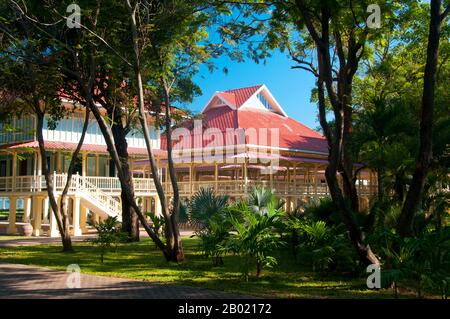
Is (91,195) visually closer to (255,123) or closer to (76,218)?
(76,218)

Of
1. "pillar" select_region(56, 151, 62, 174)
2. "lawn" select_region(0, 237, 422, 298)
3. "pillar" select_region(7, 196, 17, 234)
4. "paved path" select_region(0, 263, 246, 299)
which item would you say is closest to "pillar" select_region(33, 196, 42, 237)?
"pillar" select_region(7, 196, 17, 234)

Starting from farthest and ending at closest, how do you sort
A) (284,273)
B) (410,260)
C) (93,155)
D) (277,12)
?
(93,155) < (284,273) < (277,12) < (410,260)

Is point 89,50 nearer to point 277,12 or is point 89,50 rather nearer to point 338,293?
point 277,12

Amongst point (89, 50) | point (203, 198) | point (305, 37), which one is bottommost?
point (203, 198)

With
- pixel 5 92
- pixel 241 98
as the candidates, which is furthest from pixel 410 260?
pixel 241 98

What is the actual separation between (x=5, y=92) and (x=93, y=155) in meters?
13.7

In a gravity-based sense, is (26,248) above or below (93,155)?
below

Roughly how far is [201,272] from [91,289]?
3299mm

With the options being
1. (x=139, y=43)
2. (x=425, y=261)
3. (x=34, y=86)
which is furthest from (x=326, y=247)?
(x=34, y=86)

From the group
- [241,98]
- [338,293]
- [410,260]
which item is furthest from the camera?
[241,98]

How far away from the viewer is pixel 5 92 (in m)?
18.0

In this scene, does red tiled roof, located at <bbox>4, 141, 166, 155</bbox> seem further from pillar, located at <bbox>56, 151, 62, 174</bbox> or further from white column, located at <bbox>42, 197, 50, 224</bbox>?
white column, located at <bbox>42, 197, 50, 224</bbox>

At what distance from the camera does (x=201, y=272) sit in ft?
40.9

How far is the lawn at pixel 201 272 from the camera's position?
9.91 meters
